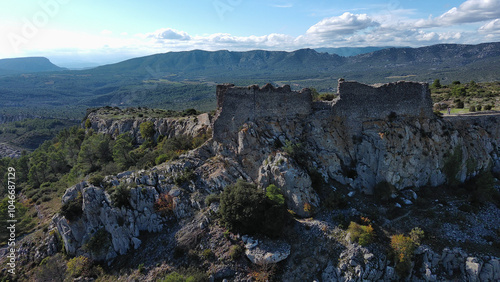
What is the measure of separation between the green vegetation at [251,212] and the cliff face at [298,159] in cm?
208

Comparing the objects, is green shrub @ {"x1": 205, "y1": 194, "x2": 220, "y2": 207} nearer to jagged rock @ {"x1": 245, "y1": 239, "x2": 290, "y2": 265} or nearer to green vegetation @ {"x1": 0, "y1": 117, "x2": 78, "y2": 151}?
jagged rock @ {"x1": 245, "y1": 239, "x2": 290, "y2": 265}

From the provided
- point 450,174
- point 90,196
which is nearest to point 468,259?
point 450,174

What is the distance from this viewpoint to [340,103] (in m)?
29.3

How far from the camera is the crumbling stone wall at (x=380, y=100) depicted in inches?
1134

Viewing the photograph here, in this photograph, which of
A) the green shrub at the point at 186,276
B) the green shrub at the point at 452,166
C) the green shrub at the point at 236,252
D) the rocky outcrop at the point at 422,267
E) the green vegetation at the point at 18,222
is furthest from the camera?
the green vegetation at the point at 18,222

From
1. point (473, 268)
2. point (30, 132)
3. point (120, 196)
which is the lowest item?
point (30, 132)

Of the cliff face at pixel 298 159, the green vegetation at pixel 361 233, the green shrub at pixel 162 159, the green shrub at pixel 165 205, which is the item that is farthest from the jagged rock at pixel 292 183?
the green shrub at pixel 162 159

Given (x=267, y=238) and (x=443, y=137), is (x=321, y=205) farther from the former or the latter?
(x=443, y=137)

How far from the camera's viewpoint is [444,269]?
21594mm

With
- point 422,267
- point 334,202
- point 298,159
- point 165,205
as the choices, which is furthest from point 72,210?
point 422,267

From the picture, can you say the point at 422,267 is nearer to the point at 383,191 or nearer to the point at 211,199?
the point at 383,191

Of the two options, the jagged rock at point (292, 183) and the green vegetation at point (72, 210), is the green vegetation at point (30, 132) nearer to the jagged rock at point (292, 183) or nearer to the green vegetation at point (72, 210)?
the green vegetation at point (72, 210)

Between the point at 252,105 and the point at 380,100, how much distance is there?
545 inches

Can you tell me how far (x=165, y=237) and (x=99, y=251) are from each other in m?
6.07
